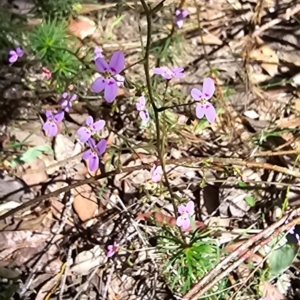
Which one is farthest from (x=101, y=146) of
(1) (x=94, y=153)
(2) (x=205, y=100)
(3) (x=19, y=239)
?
(3) (x=19, y=239)

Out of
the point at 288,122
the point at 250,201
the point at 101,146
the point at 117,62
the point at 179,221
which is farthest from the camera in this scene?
the point at 288,122

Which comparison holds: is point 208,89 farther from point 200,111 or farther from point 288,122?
point 288,122

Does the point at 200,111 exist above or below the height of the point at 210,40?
below

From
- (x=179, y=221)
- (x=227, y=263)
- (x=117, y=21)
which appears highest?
(x=117, y=21)

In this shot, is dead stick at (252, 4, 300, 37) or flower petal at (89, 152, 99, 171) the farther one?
dead stick at (252, 4, 300, 37)

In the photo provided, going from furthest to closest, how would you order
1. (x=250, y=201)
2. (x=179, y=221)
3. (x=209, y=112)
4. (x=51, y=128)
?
(x=250, y=201) → (x=51, y=128) → (x=179, y=221) → (x=209, y=112)

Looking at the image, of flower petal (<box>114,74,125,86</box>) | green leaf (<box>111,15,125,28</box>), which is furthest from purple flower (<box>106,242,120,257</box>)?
green leaf (<box>111,15,125,28</box>)

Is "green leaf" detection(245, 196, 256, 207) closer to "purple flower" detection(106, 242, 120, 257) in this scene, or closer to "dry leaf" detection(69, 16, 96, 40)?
"purple flower" detection(106, 242, 120, 257)
